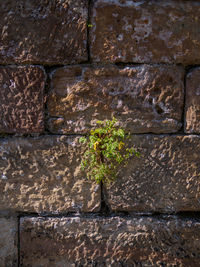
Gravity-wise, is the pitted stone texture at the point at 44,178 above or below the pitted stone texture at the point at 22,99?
below

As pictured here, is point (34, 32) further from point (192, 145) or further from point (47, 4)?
point (192, 145)

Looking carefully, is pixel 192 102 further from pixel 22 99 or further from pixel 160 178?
pixel 22 99

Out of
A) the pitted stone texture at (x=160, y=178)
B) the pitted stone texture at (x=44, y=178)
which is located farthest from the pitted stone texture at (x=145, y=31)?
the pitted stone texture at (x=44, y=178)

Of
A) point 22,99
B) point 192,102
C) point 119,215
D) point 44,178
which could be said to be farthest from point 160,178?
point 22,99

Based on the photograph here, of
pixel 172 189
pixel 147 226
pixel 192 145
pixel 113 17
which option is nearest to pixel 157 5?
pixel 113 17

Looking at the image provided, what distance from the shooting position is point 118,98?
7.09 feet

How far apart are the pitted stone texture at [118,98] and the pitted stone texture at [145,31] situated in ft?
0.33

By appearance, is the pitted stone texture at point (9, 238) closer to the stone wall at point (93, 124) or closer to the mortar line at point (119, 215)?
the stone wall at point (93, 124)

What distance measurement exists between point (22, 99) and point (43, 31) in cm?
56

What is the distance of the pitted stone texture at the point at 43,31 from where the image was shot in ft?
6.75

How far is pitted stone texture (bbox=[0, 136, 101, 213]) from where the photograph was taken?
2.19 meters

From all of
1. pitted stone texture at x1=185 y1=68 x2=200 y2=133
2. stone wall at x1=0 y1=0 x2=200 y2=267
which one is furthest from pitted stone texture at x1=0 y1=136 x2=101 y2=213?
pitted stone texture at x1=185 y1=68 x2=200 y2=133

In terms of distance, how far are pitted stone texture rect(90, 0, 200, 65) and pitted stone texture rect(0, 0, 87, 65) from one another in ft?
0.38

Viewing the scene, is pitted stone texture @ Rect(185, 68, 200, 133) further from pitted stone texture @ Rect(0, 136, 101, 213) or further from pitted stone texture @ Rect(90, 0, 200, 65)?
→ pitted stone texture @ Rect(0, 136, 101, 213)
